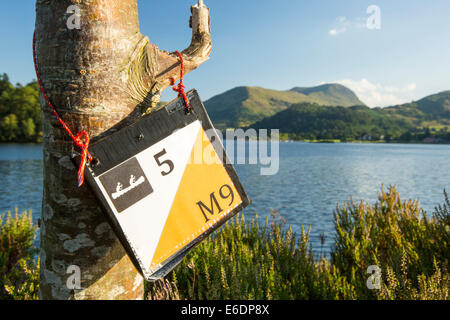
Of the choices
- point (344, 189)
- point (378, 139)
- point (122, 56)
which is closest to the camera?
point (122, 56)

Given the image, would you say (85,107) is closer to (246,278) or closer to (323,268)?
(246,278)

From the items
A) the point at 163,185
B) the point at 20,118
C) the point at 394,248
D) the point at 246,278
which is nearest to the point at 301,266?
the point at 246,278

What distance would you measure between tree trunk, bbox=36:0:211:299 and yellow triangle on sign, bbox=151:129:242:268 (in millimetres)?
338

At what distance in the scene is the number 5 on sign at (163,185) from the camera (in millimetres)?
1505

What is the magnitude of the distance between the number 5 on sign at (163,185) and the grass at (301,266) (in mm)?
1287

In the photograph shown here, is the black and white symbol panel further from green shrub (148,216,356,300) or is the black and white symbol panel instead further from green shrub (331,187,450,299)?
green shrub (331,187,450,299)

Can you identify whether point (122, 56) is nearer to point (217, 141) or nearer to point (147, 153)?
point (147, 153)

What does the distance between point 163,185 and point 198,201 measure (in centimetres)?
22

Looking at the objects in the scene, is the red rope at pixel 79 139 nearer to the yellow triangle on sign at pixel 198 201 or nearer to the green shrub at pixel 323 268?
the yellow triangle on sign at pixel 198 201

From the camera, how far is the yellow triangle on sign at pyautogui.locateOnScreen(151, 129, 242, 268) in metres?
1.62

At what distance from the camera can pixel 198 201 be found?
1707 millimetres

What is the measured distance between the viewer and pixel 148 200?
1.56m

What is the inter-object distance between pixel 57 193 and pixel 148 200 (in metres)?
0.51
